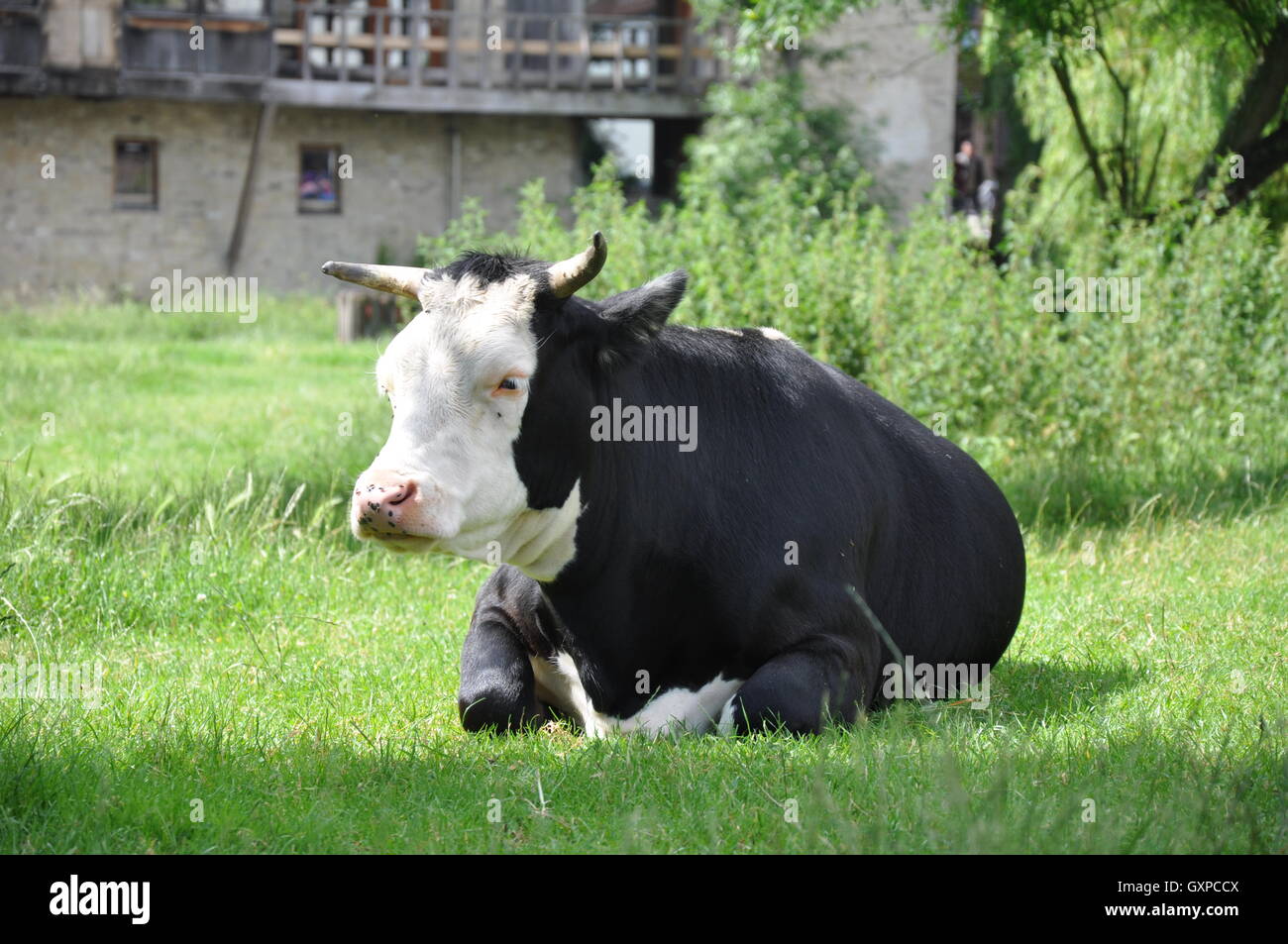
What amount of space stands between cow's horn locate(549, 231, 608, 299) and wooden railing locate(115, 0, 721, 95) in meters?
25.3

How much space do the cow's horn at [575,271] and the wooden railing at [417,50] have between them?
25350 mm

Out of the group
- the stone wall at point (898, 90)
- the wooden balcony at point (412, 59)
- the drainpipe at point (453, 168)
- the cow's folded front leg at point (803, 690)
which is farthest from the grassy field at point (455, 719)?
the stone wall at point (898, 90)

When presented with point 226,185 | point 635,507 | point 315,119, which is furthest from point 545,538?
point 315,119

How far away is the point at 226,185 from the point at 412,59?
15.1 ft

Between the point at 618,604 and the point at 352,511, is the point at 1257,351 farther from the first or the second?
the point at 352,511

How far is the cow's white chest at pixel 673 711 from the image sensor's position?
4.91 m

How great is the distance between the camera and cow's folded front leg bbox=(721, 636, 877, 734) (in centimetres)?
474

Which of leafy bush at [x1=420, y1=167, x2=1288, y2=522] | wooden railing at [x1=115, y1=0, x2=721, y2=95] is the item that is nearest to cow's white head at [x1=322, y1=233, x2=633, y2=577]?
leafy bush at [x1=420, y1=167, x2=1288, y2=522]

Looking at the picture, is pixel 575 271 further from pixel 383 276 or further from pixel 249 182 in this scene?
pixel 249 182

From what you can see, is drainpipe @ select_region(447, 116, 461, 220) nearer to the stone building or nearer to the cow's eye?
the stone building

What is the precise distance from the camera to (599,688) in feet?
16.4

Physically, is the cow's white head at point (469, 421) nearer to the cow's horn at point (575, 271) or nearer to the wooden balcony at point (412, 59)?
the cow's horn at point (575, 271)

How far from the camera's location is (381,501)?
4.12 meters

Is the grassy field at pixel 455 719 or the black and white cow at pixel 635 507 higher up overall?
Answer: the black and white cow at pixel 635 507
